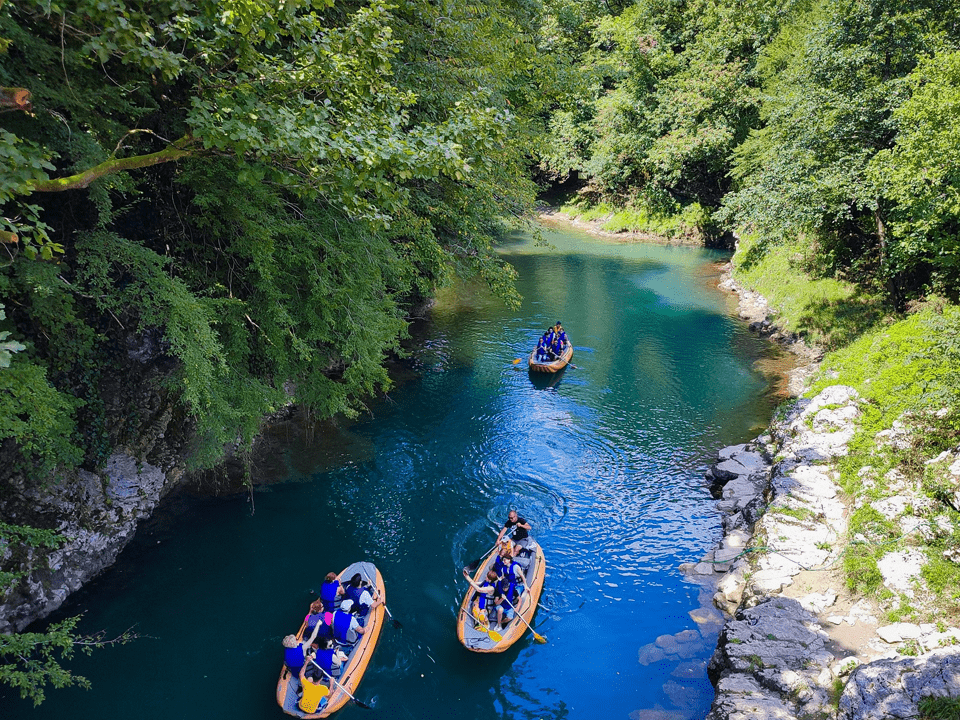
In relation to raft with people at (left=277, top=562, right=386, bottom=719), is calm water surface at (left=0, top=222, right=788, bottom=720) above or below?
below

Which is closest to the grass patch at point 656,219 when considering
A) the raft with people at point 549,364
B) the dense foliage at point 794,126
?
the dense foliage at point 794,126

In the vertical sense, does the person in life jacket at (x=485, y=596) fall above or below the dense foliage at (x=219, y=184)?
below

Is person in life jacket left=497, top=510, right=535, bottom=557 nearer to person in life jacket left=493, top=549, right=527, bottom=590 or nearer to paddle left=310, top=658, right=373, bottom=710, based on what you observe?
person in life jacket left=493, top=549, right=527, bottom=590

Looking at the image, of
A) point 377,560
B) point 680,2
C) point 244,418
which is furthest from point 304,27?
point 680,2

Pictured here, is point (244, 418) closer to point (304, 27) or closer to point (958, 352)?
point (304, 27)

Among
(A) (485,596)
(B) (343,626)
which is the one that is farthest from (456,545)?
(B) (343,626)

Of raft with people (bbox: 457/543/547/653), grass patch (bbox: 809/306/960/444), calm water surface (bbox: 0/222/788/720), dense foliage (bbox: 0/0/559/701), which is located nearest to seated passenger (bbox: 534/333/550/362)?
calm water surface (bbox: 0/222/788/720)

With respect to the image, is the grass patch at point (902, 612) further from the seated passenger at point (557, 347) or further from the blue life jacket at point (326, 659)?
the seated passenger at point (557, 347)

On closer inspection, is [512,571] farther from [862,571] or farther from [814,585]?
[862,571]
